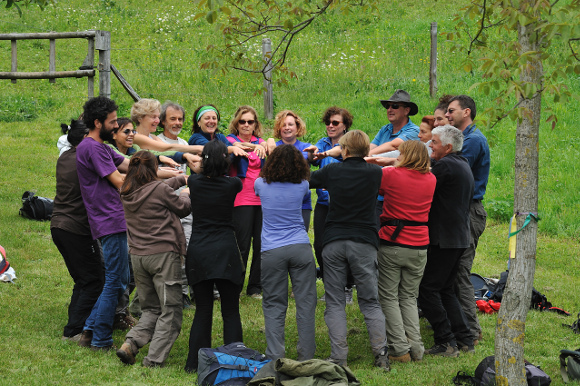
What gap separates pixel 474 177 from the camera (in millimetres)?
6160

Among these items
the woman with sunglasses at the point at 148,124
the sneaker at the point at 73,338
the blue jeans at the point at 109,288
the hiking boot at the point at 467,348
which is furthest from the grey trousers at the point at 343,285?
the sneaker at the point at 73,338

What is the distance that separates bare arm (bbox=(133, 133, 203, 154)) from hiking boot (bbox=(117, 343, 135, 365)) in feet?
6.84

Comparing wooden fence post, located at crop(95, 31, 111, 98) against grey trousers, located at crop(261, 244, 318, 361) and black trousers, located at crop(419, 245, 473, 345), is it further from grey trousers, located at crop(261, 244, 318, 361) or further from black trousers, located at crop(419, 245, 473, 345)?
black trousers, located at crop(419, 245, 473, 345)

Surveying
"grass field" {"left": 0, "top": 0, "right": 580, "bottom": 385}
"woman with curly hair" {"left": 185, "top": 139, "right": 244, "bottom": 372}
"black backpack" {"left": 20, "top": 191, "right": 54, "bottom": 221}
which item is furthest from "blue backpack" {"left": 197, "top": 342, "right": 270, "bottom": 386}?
"black backpack" {"left": 20, "top": 191, "right": 54, "bottom": 221}

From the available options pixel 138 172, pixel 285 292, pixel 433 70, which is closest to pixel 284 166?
pixel 285 292

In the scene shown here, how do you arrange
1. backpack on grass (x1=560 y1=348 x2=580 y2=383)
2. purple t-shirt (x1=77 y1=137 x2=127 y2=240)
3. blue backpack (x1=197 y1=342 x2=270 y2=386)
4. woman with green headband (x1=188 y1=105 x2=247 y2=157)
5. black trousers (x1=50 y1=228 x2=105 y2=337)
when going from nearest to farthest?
1. blue backpack (x1=197 y1=342 x2=270 y2=386)
2. backpack on grass (x1=560 y1=348 x2=580 y2=383)
3. purple t-shirt (x1=77 y1=137 x2=127 y2=240)
4. black trousers (x1=50 y1=228 x2=105 y2=337)
5. woman with green headband (x1=188 y1=105 x2=247 y2=157)

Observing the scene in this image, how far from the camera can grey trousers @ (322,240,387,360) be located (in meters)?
5.30

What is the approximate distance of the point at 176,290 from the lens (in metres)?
5.36

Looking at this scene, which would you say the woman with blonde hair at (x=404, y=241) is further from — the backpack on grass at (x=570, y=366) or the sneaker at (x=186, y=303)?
the sneaker at (x=186, y=303)

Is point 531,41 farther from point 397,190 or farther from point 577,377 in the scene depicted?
point 577,377

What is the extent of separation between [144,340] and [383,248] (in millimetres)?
2204

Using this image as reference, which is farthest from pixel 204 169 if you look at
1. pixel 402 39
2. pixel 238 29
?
pixel 402 39

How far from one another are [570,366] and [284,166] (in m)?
2.83

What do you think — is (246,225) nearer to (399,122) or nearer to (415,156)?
(399,122)
